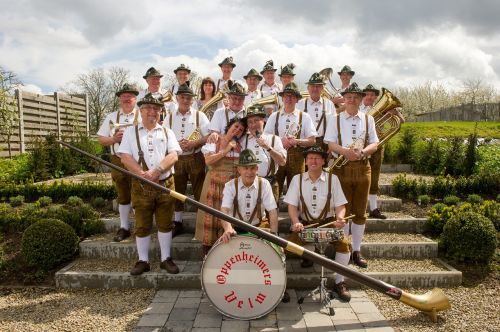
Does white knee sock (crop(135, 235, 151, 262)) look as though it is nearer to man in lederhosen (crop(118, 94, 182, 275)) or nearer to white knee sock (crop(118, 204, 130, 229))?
man in lederhosen (crop(118, 94, 182, 275))

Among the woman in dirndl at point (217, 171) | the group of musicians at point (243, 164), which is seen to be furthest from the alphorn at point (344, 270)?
the woman in dirndl at point (217, 171)

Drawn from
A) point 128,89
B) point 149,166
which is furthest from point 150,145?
point 128,89

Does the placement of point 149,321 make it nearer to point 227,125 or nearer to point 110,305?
point 110,305

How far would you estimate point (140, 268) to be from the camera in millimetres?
5367

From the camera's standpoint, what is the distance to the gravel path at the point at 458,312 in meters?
4.44

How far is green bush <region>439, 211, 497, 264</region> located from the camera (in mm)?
5750

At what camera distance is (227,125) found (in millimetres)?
5688

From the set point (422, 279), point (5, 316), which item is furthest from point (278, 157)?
point (5, 316)

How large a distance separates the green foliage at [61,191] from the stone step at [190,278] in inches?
115

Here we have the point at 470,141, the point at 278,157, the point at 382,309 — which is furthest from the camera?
the point at 470,141

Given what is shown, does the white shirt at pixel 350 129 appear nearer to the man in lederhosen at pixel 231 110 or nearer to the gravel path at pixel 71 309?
the man in lederhosen at pixel 231 110

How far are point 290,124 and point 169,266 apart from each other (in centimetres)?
276

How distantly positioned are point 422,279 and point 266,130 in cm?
314

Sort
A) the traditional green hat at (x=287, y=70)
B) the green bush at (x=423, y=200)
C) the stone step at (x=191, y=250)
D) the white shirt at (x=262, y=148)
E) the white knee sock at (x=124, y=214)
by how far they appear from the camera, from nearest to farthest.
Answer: the white shirt at (x=262, y=148), the stone step at (x=191, y=250), the white knee sock at (x=124, y=214), the traditional green hat at (x=287, y=70), the green bush at (x=423, y=200)
